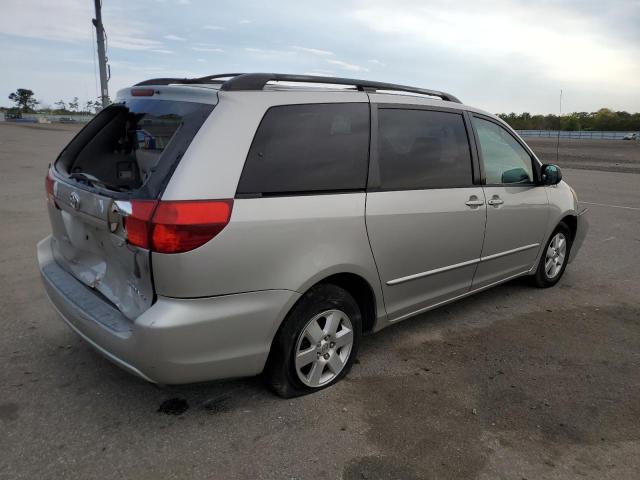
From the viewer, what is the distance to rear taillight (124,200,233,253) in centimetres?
235

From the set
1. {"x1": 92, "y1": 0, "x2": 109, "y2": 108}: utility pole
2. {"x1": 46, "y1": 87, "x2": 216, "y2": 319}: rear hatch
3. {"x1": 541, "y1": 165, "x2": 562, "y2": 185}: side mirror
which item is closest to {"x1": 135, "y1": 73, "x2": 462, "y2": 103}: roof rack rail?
{"x1": 46, "y1": 87, "x2": 216, "y2": 319}: rear hatch

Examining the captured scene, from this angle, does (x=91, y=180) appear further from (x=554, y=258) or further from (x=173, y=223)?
(x=554, y=258)

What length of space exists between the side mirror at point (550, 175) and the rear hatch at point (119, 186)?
10.3ft

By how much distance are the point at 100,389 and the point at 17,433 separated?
1.61 feet

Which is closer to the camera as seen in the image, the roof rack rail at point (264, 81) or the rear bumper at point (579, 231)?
the roof rack rail at point (264, 81)

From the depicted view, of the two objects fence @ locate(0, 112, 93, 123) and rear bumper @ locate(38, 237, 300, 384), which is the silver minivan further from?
fence @ locate(0, 112, 93, 123)

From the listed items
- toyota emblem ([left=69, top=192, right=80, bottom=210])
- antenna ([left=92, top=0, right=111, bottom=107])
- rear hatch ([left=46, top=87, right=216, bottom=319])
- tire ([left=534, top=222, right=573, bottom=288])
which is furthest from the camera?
antenna ([left=92, top=0, right=111, bottom=107])

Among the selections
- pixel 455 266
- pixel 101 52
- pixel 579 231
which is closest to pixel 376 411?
pixel 455 266

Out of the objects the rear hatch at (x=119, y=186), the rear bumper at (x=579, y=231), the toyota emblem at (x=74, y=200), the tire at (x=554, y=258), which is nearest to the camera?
the rear hatch at (x=119, y=186)

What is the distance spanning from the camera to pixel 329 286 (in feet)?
9.78

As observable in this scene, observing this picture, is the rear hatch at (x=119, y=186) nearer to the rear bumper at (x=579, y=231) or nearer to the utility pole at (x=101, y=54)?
the rear bumper at (x=579, y=231)

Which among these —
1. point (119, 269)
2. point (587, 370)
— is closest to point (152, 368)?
point (119, 269)

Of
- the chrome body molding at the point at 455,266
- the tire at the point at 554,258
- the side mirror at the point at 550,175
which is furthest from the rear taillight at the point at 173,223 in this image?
the tire at the point at 554,258

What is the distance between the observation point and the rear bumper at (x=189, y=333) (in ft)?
7.95
